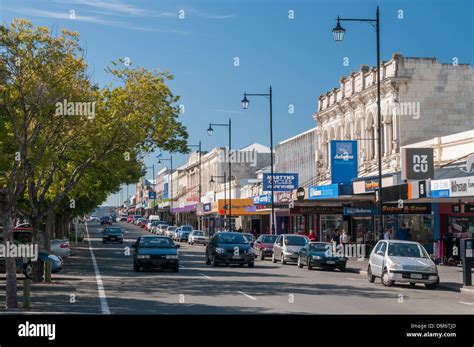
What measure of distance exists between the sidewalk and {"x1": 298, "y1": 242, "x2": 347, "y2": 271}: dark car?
0.86 m

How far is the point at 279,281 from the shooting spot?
89.1 ft

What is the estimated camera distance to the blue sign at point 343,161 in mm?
42844

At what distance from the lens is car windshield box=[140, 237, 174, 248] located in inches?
1277

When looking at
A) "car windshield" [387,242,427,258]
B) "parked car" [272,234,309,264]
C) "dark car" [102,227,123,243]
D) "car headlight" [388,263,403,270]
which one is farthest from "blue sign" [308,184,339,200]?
"dark car" [102,227,123,243]

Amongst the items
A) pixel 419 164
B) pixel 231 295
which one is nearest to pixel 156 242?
pixel 419 164

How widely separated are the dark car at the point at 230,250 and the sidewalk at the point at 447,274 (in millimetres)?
4743

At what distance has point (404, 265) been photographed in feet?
82.8
